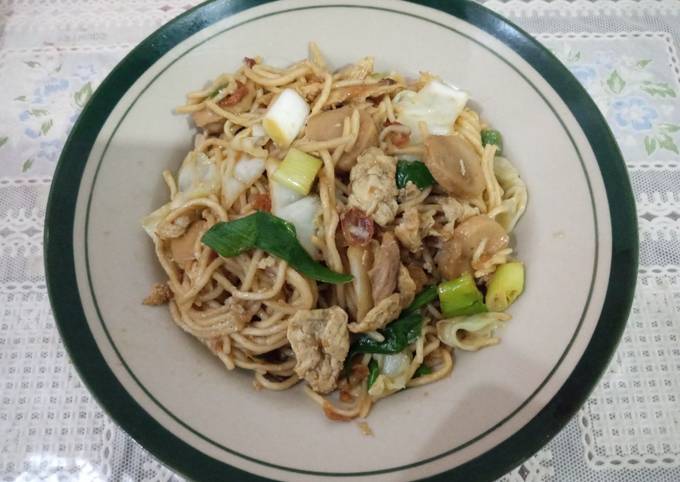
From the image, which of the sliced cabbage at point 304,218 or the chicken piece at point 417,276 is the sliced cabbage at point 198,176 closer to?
the sliced cabbage at point 304,218

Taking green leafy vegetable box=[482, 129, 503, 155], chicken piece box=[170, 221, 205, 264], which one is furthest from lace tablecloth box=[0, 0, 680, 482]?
green leafy vegetable box=[482, 129, 503, 155]

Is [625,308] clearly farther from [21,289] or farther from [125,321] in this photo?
[21,289]

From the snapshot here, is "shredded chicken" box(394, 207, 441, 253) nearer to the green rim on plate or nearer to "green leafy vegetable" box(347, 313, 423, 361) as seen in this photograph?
"green leafy vegetable" box(347, 313, 423, 361)

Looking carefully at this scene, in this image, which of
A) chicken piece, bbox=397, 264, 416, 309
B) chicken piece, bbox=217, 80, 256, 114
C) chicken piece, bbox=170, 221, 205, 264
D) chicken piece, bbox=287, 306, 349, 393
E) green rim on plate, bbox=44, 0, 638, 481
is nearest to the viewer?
green rim on plate, bbox=44, 0, 638, 481

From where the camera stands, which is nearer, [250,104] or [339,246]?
[339,246]

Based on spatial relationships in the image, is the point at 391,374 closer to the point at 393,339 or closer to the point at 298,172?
the point at 393,339

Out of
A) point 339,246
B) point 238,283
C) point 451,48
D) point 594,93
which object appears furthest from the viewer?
point 594,93

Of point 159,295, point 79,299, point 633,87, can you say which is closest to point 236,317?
point 159,295

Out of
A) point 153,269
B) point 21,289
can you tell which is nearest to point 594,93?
point 153,269
